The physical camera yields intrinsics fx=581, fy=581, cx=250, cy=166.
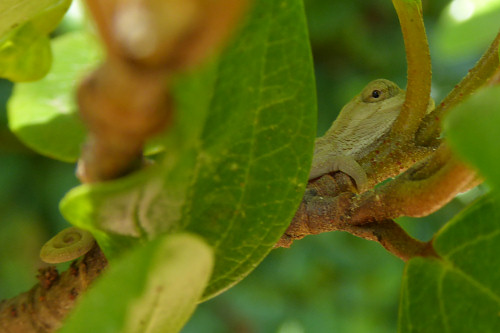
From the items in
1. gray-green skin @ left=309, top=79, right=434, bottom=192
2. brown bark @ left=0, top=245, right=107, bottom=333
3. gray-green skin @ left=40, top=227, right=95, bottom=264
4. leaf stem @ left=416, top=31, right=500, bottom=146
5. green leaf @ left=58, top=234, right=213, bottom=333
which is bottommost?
brown bark @ left=0, top=245, right=107, bottom=333

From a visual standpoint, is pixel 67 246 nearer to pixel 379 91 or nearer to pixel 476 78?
pixel 476 78

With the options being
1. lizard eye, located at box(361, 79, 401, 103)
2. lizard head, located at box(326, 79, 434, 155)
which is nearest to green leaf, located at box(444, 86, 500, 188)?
lizard head, located at box(326, 79, 434, 155)

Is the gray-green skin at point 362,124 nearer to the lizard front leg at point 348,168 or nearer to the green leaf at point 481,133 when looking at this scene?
the lizard front leg at point 348,168

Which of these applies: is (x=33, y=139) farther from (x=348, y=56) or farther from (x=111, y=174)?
(x=348, y=56)

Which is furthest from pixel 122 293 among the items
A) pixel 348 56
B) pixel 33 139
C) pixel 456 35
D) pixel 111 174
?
pixel 348 56

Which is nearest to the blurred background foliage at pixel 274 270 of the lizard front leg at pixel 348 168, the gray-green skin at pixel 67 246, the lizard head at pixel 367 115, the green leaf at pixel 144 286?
the lizard head at pixel 367 115

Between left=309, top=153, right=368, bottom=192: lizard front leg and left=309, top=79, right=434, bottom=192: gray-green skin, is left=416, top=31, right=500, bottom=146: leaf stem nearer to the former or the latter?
left=309, top=153, right=368, bottom=192: lizard front leg
